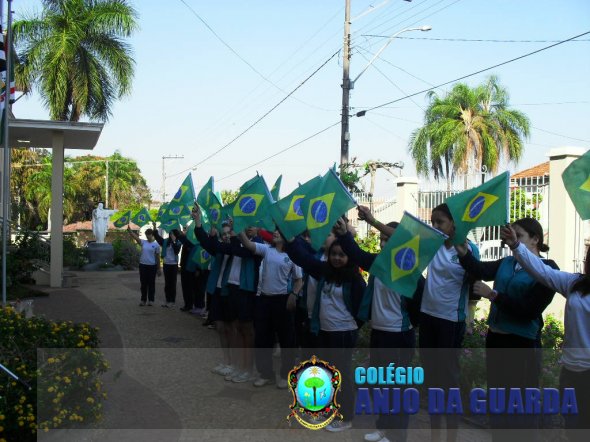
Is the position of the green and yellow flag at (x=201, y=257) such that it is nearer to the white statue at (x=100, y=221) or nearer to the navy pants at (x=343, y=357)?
the navy pants at (x=343, y=357)

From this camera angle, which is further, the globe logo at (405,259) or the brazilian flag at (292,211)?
the brazilian flag at (292,211)

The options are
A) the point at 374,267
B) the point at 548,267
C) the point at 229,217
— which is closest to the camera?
the point at 548,267

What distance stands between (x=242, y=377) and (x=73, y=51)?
69.1 feet

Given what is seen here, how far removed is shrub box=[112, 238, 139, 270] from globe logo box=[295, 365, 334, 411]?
1930 centimetres

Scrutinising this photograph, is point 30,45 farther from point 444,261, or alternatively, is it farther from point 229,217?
point 444,261

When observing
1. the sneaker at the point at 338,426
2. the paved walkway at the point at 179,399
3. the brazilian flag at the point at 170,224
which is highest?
the brazilian flag at the point at 170,224

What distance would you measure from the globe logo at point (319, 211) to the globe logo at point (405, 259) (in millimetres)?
883

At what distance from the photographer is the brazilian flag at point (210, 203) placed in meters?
8.75

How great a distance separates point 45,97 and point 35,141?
867cm

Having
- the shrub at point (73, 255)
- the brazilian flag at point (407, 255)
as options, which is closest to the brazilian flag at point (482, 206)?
the brazilian flag at point (407, 255)

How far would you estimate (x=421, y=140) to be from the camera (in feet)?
108

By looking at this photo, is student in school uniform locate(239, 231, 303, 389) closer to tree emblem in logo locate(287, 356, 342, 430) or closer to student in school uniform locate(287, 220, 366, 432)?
tree emblem in logo locate(287, 356, 342, 430)

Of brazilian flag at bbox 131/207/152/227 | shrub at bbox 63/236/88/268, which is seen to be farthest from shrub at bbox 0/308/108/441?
shrub at bbox 63/236/88/268

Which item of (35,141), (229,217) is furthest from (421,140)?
(229,217)
